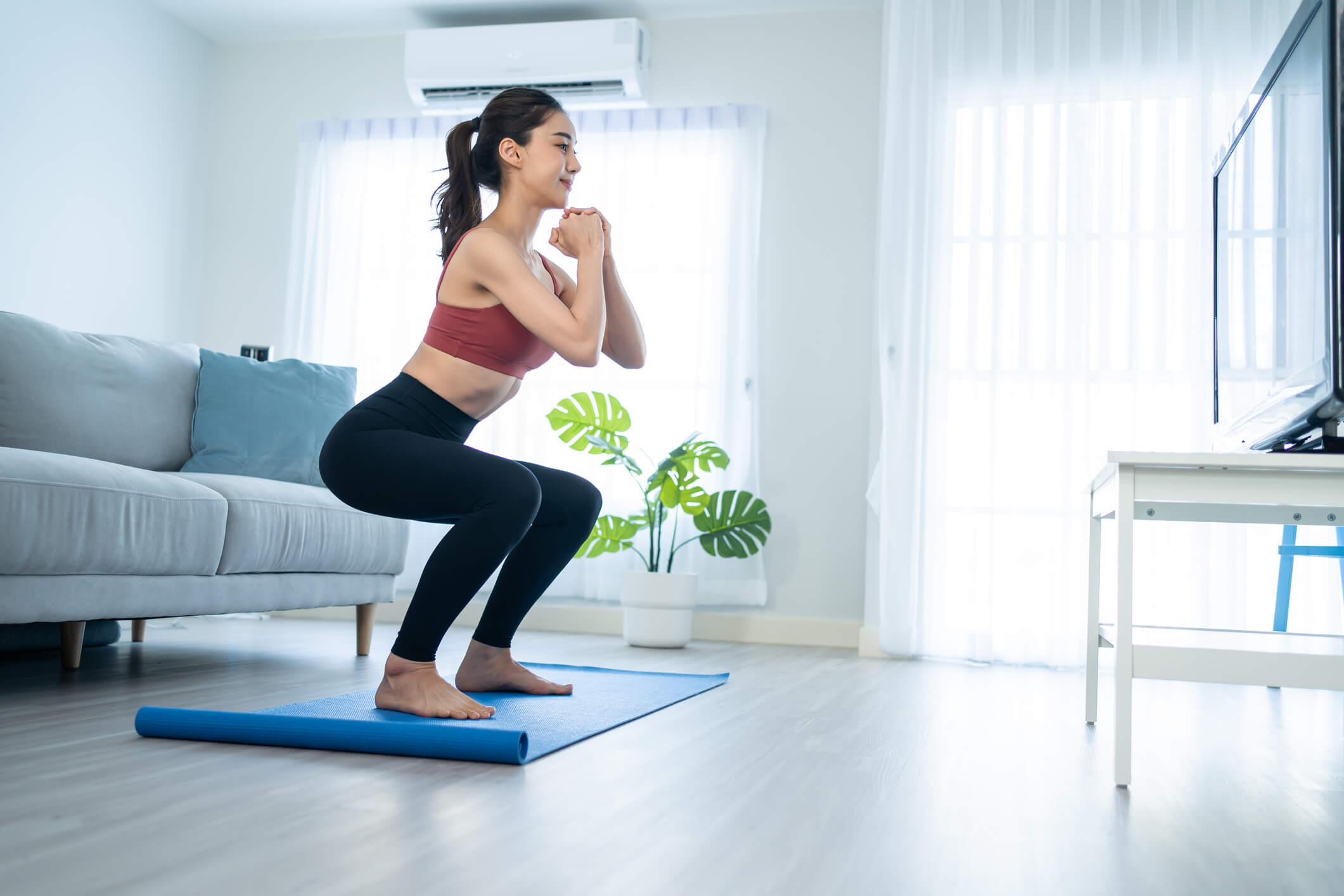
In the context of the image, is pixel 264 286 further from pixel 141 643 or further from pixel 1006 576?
pixel 1006 576

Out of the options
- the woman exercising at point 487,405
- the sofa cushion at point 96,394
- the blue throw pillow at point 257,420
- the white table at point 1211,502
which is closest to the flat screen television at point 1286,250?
the white table at point 1211,502

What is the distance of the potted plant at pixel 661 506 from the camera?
370 centimetres

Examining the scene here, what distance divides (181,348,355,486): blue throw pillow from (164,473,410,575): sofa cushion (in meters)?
0.09

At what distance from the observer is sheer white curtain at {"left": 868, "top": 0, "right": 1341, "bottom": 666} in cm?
345

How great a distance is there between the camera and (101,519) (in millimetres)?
2102

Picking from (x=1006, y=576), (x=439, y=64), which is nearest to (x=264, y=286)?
(x=439, y=64)

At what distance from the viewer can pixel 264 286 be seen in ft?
15.5

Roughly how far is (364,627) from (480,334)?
142cm

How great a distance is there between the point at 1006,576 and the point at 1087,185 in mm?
1333

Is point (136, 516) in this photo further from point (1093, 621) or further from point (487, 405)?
point (1093, 621)

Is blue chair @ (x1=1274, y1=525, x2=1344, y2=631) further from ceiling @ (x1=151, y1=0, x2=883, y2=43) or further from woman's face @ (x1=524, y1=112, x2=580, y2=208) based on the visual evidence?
ceiling @ (x1=151, y1=0, x2=883, y2=43)

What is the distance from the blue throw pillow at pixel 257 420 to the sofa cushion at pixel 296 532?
9 centimetres

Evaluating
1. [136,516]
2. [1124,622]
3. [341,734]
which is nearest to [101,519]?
[136,516]

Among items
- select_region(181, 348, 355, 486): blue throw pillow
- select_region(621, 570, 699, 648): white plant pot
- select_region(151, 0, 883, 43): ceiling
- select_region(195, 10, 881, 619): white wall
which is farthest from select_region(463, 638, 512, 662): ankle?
select_region(151, 0, 883, 43): ceiling
